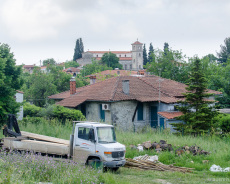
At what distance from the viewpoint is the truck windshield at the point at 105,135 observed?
13.0 meters

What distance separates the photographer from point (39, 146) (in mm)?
14047

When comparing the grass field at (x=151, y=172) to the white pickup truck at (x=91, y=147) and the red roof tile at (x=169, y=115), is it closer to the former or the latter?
the white pickup truck at (x=91, y=147)

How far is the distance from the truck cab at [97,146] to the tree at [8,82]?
11242mm

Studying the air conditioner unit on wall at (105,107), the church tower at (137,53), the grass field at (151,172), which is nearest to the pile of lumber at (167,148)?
the grass field at (151,172)

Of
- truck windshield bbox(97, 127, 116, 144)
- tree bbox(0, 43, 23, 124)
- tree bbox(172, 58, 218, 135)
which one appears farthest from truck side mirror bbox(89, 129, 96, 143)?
tree bbox(172, 58, 218, 135)

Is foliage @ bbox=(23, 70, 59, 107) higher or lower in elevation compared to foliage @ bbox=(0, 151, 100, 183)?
higher

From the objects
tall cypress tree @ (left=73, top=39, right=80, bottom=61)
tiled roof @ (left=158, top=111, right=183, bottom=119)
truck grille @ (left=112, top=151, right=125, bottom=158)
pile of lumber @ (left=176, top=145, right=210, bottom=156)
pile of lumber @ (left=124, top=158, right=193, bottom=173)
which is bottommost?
pile of lumber @ (left=124, top=158, right=193, bottom=173)

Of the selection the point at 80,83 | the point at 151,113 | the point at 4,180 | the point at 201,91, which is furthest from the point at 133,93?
the point at 80,83

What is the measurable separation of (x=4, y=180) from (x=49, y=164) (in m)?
2.58

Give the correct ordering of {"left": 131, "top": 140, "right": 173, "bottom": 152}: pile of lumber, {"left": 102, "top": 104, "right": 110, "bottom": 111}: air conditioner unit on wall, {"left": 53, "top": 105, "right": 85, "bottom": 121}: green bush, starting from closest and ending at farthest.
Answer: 1. {"left": 131, "top": 140, "right": 173, "bottom": 152}: pile of lumber
2. {"left": 53, "top": 105, "right": 85, "bottom": 121}: green bush
3. {"left": 102, "top": 104, "right": 110, "bottom": 111}: air conditioner unit on wall

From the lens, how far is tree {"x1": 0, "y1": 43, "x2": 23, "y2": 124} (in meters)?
23.3

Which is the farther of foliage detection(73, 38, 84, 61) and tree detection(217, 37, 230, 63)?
foliage detection(73, 38, 84, 61)

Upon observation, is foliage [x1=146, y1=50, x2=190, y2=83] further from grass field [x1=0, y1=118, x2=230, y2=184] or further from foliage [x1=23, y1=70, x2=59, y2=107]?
grass field [x1=0, y1=118, x2=230, y2=184]

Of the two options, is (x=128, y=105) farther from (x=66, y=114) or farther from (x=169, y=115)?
(x=66, y=114)
